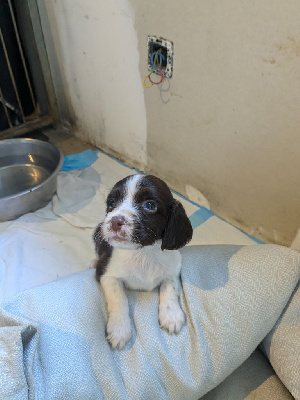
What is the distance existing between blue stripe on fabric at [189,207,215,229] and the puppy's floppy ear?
1157mm

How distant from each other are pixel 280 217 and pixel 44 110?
2648 mm

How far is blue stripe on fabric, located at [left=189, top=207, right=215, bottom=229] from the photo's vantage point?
2557 millimetres

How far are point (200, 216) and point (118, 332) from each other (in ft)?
4.48

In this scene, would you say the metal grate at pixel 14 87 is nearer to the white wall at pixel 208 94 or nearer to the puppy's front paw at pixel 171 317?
the white wall at pixel 208 94

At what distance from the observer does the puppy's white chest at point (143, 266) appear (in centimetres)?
150

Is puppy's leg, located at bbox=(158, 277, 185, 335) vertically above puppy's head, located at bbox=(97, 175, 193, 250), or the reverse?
A: puppy's head, located at bbox=(97, 175, 193, 250)

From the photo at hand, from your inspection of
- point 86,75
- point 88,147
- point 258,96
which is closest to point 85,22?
point 86,75

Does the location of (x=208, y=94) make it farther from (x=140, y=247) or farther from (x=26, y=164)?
(x=26, y=164)

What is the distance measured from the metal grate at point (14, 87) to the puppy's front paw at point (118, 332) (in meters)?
2.54

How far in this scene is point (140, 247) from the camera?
133 cm

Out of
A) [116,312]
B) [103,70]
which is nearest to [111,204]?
[116,312]

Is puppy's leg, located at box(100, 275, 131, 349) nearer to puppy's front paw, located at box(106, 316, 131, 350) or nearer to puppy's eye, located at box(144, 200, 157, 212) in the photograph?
puppy's front paw, located at box(106, 316, 131, 350)

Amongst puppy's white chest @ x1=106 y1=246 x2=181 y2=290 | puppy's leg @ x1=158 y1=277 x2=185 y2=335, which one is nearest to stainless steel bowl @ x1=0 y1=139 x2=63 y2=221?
puppy's white chest @ x1=106 y1=246 x2=181 y2=290

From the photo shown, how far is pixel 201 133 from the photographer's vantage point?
7.60 ft
